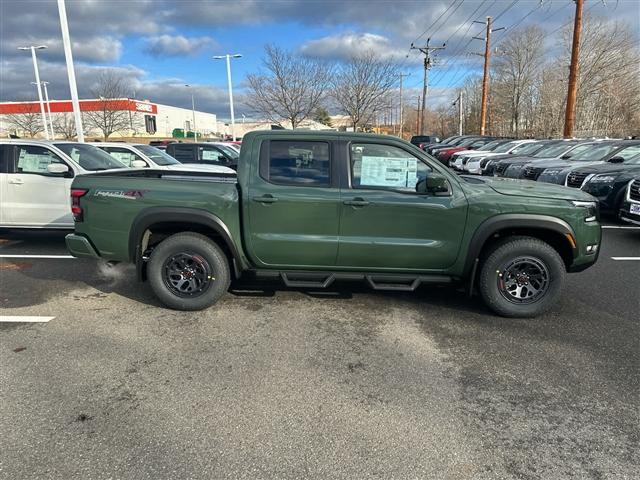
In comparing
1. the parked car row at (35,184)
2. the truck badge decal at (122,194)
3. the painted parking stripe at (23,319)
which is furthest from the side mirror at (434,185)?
the painted parking stripe at (23,319)

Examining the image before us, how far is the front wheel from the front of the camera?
413cm

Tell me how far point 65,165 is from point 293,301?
470 cm

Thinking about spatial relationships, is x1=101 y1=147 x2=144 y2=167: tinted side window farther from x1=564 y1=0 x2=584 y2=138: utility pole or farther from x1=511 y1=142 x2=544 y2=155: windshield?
x1=564 y1=0 x2=584 y2=138: utility pole

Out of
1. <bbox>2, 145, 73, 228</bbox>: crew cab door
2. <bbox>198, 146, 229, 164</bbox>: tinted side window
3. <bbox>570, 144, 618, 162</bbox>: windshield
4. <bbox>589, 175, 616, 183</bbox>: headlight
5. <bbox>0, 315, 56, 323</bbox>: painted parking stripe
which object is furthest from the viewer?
<bbox>198, 146, 229, 164</bbox>: tinted side window

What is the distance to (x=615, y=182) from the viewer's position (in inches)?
340

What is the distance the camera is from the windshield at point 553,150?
14.1 m

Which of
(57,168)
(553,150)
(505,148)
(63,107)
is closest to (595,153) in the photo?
(553,150)

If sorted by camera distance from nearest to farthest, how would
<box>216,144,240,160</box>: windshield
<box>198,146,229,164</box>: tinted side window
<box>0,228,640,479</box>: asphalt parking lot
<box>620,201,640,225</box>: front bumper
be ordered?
<box>0,228,640,479</box>: asphalt parking lot → <box>620,201,640,225</box>: front bumper → <box>198,146,229,164</box>: tinted side window → <box>216,144,240,160</box>: windshield

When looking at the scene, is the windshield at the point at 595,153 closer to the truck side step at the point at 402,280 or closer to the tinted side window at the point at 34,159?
the truck side step at the point at 402,280

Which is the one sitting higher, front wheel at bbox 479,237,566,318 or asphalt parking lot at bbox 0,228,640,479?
front wheel at bbox 479,237,566,318

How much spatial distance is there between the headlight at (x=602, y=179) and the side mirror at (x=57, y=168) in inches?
398

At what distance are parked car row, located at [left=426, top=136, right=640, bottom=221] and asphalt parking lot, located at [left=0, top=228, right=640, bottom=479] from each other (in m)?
4.66

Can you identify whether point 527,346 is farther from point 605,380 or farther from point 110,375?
point 110,375

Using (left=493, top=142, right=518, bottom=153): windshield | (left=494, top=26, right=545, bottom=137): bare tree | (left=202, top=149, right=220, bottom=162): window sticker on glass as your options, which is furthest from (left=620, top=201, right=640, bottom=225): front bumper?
(left=494, top=26, right=545, bottom=137): bare tree
